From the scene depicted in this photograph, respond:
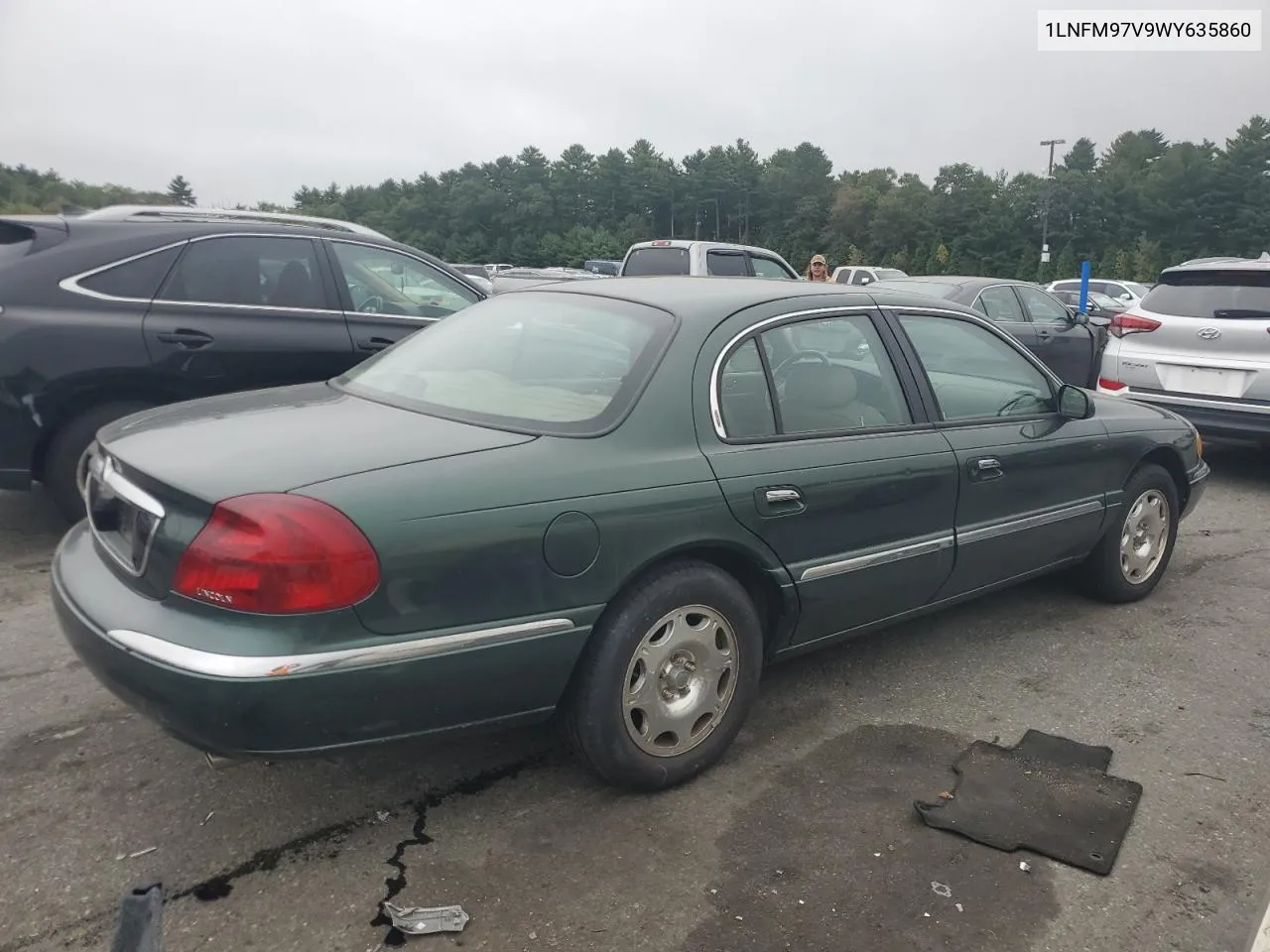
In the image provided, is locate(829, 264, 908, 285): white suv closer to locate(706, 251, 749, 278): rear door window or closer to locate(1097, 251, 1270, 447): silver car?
locate(706, 251, 749, 278): rear door window

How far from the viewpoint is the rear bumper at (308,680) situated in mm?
2174

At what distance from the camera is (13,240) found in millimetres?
4738

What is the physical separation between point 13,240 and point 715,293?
3683mm

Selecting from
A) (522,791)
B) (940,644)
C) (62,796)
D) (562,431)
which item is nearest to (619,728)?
(522,791)

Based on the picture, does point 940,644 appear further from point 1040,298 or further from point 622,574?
point 1040,298

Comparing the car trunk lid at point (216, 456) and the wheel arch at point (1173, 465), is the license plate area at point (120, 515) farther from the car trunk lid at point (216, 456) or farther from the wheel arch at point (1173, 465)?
the wheel arch at point (1173, 465)

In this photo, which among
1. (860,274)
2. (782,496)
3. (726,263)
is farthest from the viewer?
(860,274)

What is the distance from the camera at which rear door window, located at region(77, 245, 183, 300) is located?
478 cm

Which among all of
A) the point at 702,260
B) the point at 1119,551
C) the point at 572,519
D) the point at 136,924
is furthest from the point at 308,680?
the point at 702,260

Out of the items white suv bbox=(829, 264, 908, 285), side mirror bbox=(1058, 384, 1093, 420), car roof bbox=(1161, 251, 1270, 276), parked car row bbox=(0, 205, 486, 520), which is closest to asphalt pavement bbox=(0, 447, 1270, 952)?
side mirror bbox=(1058, 384, 1093, 420)

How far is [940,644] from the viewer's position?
4.09 m

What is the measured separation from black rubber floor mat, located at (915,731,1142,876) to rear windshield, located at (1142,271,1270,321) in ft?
16.9

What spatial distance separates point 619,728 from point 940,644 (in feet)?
6.46

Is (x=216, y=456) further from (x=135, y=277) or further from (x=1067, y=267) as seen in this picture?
(x=1067, y=267)
